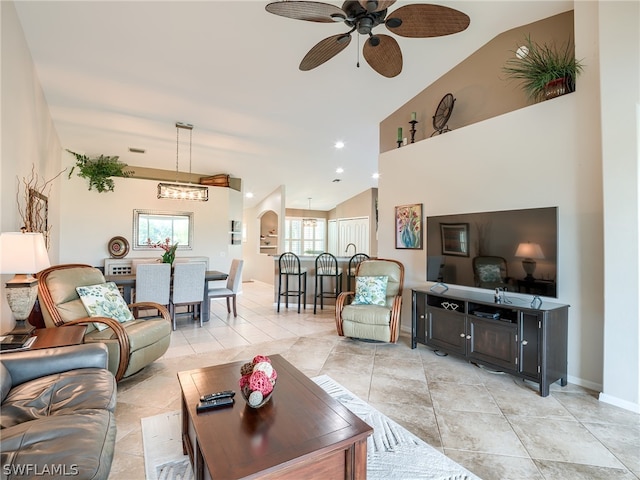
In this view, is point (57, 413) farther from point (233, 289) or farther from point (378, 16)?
point (233, 289)

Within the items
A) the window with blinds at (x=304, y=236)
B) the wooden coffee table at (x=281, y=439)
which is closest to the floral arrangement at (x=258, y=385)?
the wooden coffee table at (x=281, y=439)

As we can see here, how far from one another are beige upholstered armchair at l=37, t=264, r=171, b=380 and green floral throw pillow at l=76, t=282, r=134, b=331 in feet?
0.18

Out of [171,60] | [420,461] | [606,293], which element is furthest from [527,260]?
[171,60]

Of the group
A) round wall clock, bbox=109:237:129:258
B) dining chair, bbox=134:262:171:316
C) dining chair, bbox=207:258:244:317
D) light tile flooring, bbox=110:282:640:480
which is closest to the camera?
light tile flooring, bbox=110:282:640:480

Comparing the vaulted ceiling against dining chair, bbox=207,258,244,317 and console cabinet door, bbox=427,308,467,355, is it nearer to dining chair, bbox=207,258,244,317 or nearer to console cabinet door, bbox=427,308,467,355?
dining chair, bbox=207,258,244,317

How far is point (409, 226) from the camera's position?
461 centimetres

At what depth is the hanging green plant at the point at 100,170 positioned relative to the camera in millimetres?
5758

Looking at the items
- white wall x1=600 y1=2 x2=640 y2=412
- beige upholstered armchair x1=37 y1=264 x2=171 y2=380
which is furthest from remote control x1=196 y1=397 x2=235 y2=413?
white wall x1=600 y1=2 x2=640 y2=412

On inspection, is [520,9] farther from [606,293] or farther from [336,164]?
[336,164]

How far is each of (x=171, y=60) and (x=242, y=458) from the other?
3.96 metres

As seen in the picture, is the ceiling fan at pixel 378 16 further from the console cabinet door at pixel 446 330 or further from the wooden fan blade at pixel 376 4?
the console cabinet door at pixel 446 330

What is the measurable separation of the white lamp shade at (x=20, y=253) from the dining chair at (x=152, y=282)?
196 centimetres

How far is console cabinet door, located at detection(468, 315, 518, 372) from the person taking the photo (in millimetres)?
2949

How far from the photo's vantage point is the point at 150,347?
306 cm
